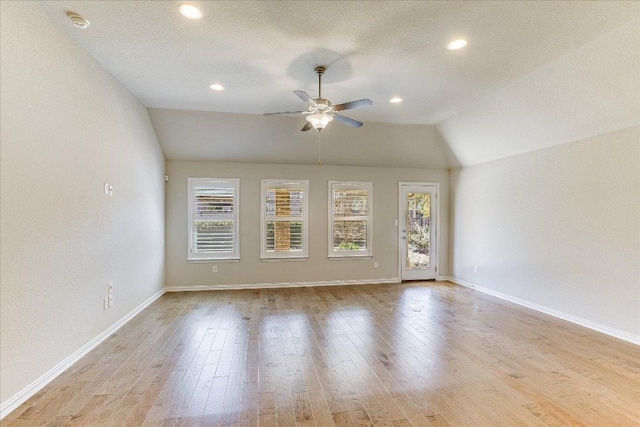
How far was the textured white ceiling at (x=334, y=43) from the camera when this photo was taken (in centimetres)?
242

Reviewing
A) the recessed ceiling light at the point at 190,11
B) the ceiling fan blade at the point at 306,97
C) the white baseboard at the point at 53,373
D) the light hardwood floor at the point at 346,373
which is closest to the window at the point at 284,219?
the light hardwood floor at the point at 346,373

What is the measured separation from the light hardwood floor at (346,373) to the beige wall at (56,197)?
17.1 inches

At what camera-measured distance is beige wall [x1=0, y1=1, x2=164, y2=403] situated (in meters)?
2.21

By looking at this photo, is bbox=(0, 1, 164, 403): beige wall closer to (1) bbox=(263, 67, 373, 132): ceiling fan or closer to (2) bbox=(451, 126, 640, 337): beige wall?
(1) bbox=(263, 67, 373, 132): ceiling fan

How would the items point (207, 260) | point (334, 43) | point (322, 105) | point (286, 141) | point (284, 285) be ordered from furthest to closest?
point (284, 285), point (207, 260), point (286, 141), point (322, 105), point (334, 43)

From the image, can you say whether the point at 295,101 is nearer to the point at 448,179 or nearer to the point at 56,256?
the point at 56,256

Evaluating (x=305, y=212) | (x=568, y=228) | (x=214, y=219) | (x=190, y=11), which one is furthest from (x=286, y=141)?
(x=568, y=228)

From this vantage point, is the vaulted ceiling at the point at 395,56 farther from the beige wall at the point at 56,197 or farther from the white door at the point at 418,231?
the white door at the point at 418,231

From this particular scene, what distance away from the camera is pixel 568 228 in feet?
13.8

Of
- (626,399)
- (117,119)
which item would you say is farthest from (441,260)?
(117,119)

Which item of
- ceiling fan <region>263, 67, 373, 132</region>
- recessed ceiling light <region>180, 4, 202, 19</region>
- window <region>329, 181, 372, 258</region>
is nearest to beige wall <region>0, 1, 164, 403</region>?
recessed ceiling light <region>180, 4, 202, 19</region>

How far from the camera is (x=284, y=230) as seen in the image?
6.13 metres

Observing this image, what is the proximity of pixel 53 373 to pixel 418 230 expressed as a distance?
607 cm

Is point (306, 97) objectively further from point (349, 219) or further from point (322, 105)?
point (349, 219)
